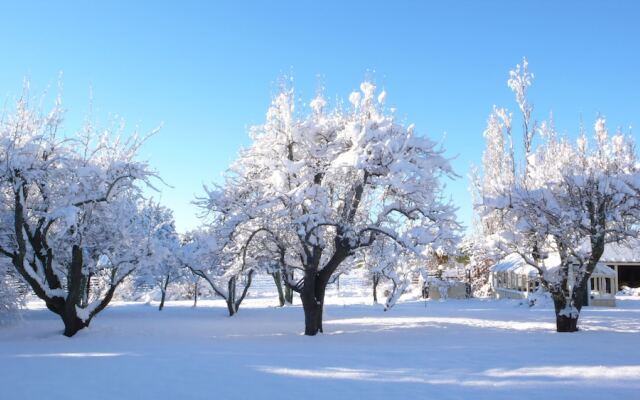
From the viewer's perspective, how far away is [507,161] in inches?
1596

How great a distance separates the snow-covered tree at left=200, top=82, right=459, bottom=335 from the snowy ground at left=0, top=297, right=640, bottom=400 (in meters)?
3.05

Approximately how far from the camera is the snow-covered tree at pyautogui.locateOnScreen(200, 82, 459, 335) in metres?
15.9

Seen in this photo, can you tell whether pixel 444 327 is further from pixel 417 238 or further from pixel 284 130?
pixel 284 130

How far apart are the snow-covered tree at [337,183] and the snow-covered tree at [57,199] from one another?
440 cm

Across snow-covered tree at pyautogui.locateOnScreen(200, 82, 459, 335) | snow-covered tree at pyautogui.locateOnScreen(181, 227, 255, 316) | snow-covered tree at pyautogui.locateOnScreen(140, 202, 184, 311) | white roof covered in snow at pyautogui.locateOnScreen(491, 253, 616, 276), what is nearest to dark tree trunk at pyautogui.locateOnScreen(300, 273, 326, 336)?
snow-covered tree at pyautogui.locateOnScreen(200, 82, 459, 335)

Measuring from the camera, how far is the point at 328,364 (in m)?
10.5

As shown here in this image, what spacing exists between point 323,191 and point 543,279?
825 centimetres

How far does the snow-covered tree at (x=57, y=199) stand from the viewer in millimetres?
16078

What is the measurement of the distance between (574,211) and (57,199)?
1704 centimetres

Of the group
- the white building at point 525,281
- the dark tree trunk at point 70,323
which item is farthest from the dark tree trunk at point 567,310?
the dark tree trunk at point 70,323

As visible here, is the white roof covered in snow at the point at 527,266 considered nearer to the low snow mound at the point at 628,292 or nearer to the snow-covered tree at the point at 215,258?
the low snow mound at the point at 628,292

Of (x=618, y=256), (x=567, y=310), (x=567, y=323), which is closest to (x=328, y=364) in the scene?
(x=567, y=310)

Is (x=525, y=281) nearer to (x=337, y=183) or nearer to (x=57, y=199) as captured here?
(x=337, y=183)

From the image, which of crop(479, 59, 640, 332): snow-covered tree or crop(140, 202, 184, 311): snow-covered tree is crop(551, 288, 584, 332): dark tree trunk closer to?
crop(479, 59, 640, 332): snow-covered tree
